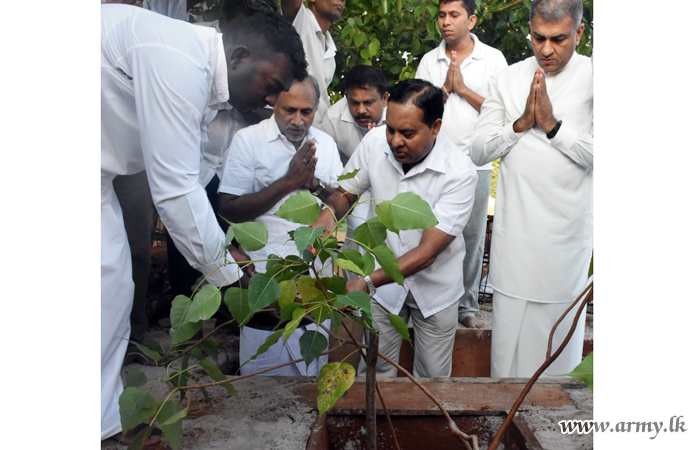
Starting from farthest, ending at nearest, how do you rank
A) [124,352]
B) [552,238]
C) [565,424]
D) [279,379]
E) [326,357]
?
[326,357] < [552,238] < [279,379] < [124,352] < [565,424]

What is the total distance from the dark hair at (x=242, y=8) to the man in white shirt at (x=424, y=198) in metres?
0.60

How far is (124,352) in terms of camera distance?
2.17 m

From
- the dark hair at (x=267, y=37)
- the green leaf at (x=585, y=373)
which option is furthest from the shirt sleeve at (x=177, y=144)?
the green leaf at (x=585, y=373)

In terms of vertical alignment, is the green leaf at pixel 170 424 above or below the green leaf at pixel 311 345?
below

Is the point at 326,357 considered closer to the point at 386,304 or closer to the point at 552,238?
the point at 386,304

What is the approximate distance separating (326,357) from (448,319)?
21.5 inches

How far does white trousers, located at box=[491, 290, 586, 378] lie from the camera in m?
2.62

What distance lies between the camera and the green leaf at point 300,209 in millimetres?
1508

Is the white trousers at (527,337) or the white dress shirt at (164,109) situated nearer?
the white dress shirt at (164,109)

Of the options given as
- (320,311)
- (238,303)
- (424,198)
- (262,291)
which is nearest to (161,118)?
(238,303)

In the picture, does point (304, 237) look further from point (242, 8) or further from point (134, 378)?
point (242, 8)

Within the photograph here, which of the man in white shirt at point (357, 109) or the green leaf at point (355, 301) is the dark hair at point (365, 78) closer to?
the man in white shirt at point (357, 109)

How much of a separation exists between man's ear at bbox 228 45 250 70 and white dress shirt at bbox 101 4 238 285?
0.19 feet

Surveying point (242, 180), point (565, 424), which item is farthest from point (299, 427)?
point (242, 180)
